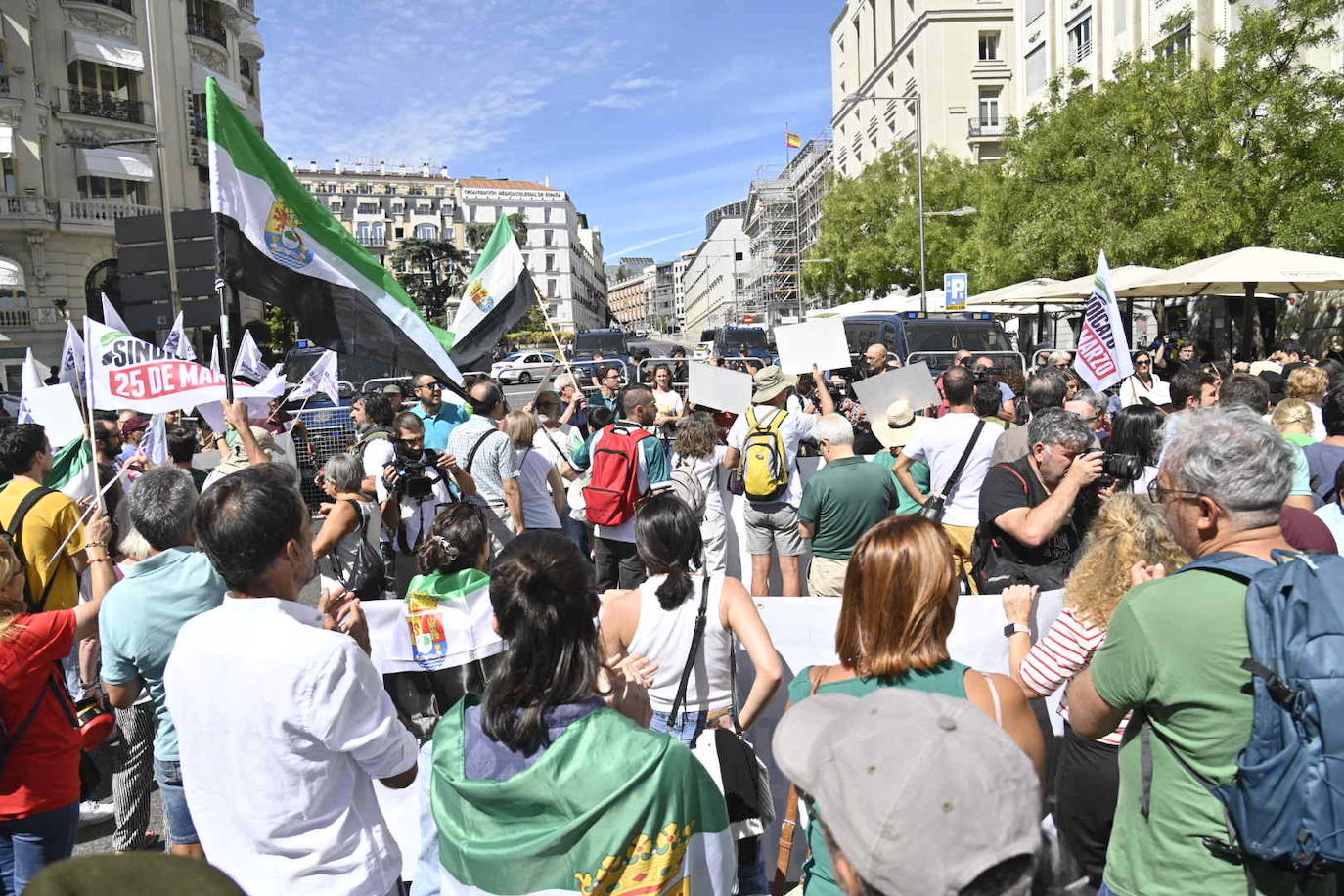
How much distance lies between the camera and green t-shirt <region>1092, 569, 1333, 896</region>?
2.04 meters

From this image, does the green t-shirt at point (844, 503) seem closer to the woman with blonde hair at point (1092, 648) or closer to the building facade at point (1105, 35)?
the woman with blonde hair at point (1092, 648)

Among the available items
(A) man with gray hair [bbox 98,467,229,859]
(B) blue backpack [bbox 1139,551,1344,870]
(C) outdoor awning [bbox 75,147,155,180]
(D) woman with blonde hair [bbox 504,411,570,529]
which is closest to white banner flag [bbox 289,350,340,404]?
(D) woman with blonde hair [bbox 504,411,570,529]

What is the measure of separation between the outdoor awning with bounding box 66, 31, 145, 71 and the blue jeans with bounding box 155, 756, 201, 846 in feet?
115

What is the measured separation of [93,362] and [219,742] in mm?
4111

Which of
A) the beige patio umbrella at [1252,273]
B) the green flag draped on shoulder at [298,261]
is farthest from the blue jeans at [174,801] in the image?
the beige patio umbrella at [1252,273]

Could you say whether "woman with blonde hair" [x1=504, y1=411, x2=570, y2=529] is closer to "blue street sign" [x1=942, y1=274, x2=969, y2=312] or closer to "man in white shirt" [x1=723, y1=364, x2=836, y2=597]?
"man in white shirt" [x1=723, y1=364, x2=836, y2=597]

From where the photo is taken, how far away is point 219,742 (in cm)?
232

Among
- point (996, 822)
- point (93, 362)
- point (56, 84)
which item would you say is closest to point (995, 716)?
point (996, 822)

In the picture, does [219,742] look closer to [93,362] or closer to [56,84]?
[93,362]

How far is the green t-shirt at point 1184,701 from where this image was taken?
2.04 m

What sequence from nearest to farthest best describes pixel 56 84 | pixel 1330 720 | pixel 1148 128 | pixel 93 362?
pixel 1330 720 → pixel 93 362 → pixel 1148 128 → pixel 56 84

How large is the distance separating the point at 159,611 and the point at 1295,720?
3225 millimetres

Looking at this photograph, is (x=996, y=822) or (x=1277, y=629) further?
(x=1277, y=629)

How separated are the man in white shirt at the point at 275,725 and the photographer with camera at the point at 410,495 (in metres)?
3.23
